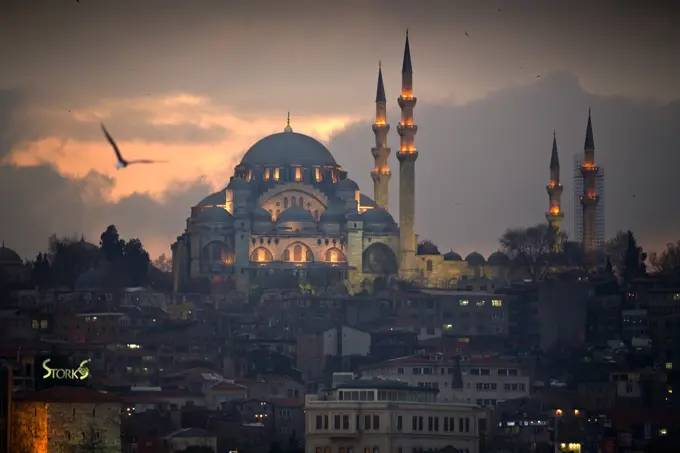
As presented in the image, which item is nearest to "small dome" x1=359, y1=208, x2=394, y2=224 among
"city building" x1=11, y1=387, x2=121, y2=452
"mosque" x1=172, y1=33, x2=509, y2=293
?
"mosque" x1=172, y1=33, x2=509, y2=293

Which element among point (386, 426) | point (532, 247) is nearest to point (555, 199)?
point (532, 247)

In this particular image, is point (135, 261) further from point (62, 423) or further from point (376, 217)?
point (62, 423)

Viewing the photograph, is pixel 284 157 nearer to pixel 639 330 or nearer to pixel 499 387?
pixel 639 330

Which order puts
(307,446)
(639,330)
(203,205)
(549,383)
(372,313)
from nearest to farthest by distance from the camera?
(307,446), (549,383), (639,330), (372,313), (203,205)

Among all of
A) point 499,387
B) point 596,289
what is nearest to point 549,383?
point 499,387

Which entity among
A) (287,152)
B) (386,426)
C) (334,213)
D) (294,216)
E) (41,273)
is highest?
(287,152)
